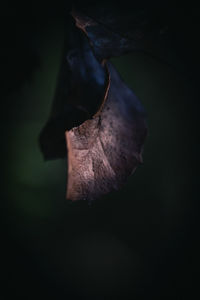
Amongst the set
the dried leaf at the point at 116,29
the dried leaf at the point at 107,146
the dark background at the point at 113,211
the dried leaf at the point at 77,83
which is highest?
the dried leaf at the point at 116,29

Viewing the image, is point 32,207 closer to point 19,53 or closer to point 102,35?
point 19,53

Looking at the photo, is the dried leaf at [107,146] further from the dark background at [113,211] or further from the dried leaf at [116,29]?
the dark background at [113,211]

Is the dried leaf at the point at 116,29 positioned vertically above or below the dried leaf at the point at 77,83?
above

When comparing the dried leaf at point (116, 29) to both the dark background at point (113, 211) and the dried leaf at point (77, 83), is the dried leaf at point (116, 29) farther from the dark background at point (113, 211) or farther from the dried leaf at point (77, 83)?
the dark background at point (113, 211)

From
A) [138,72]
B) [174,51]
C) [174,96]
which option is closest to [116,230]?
[174,96]

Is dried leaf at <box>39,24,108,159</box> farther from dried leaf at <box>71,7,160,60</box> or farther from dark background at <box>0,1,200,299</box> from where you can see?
dark background at <box>0,1,200,299</box>

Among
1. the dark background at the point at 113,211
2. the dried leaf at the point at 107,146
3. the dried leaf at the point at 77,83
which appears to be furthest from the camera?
the dark background at the point at 113,211

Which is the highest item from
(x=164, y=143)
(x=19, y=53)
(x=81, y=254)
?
(x=19, y=53)

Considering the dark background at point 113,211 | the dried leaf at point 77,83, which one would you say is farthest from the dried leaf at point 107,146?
the dark background at point 113,211

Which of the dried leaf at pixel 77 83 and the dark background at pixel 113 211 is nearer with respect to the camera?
the dried leaf at pixel 77 83

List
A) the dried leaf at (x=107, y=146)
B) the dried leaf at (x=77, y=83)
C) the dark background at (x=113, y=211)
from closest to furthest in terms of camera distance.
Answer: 1. the dried leaf at (x=107, y=146)
2. the dried leaf at (x=77, y=83)
3. the dark background at (x=113, y=211)
